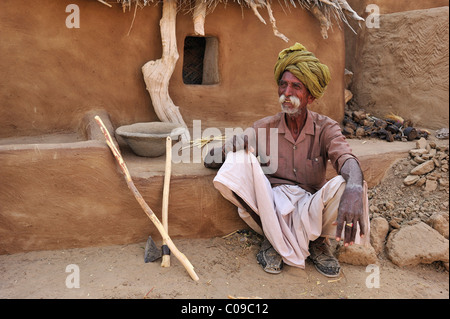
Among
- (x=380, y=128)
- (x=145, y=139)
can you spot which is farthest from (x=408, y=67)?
(x=145, y=139)

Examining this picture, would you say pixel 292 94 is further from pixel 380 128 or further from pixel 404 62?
pixel 404 62

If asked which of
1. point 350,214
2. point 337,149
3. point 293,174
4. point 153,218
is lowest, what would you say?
point 153,218

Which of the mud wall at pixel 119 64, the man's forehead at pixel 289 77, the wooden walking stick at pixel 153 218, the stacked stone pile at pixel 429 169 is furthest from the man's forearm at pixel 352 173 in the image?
the mud wall at pixel 119 64

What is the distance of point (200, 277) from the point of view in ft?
8.19

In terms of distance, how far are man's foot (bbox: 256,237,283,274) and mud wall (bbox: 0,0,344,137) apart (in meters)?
1.88

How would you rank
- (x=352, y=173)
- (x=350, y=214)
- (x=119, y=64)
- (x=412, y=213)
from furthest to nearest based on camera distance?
1. (x=119, y=64)
2. (x=412, y=213)
3. (x=352, y=173)
4. (x=350, y=214)

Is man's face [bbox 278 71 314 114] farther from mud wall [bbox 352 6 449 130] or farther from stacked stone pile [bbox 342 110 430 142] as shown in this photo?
mud wall [bbox 352 6 449 130]

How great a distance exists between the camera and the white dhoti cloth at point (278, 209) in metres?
2.51

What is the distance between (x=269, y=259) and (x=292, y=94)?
43.5 inches

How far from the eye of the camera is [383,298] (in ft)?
7.73

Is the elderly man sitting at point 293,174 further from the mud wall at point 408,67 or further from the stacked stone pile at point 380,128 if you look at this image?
the mud wall at point 408,67

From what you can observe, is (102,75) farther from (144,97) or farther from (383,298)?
(383,298)

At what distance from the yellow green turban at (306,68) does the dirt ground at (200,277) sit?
1200mm

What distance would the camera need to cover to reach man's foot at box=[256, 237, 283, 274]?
255 centimetres
